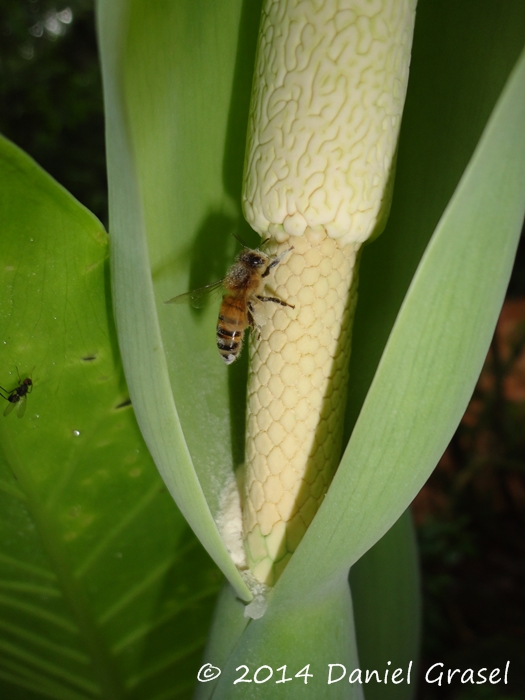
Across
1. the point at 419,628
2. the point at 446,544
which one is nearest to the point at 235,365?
the point at 419,628

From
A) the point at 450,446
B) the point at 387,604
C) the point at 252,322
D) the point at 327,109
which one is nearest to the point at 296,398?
the point at 252,322

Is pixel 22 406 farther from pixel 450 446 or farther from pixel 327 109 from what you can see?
pixel 450 446

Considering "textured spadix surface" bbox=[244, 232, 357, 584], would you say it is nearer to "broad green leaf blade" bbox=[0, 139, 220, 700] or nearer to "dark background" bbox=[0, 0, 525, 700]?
"broad green leaf blade" bbox=[0, 139, 220, 700]

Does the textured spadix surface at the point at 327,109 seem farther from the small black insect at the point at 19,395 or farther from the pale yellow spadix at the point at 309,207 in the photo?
the small black insect at the point at 19,395

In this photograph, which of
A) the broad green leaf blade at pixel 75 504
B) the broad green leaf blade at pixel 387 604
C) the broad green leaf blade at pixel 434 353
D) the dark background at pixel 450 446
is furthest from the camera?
the dark background at pixel 450 446

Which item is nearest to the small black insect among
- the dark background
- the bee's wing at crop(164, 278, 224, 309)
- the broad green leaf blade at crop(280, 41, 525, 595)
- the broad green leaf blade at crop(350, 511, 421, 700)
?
the bee's wing at crop(164, 278, 224, 309)

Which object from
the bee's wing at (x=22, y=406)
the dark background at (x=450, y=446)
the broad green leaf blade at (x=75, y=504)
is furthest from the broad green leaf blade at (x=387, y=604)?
the dark background at (x=450, y=446)

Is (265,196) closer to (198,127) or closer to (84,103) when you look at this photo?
(198,127)

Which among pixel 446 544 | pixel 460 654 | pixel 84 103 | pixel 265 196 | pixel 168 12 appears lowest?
pixel 460 654
